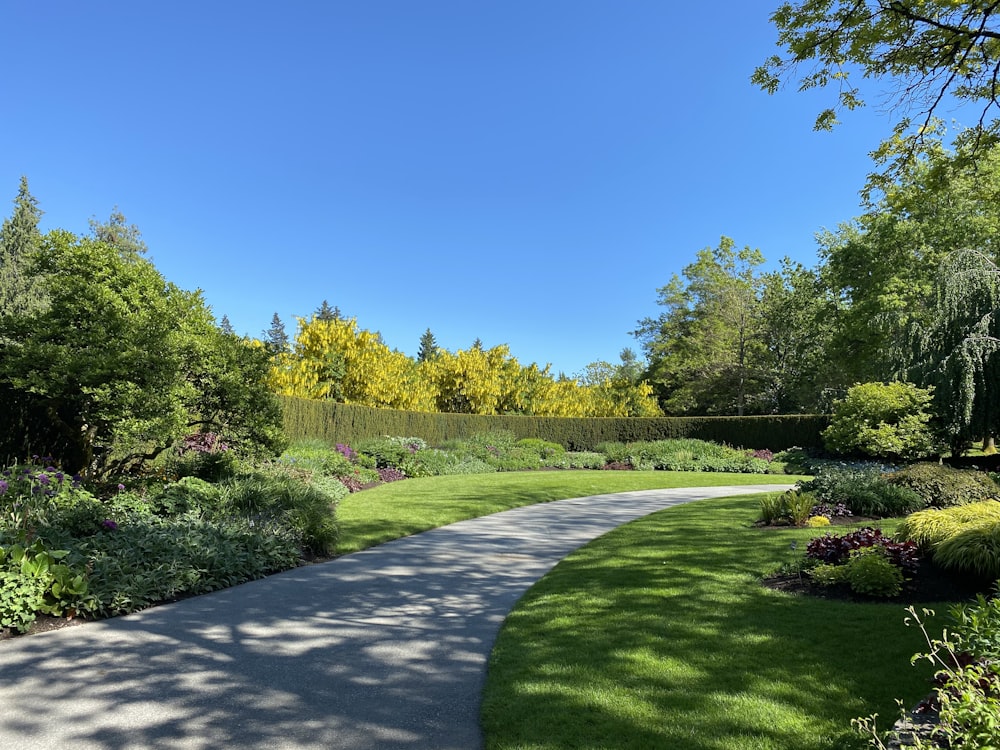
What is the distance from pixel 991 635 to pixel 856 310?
2669cm

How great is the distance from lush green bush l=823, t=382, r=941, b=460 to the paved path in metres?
12.6

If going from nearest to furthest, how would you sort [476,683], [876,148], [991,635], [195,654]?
[991,635] < [476,683] < [195,654] < [876,148]

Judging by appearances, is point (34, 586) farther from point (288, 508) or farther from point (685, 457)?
point (685, 457)

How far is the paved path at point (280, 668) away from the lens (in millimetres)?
2924

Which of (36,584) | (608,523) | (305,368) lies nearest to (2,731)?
(36,584)

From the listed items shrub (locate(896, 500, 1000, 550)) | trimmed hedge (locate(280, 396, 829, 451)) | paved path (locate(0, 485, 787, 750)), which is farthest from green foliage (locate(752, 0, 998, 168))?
trimmed hedge (locate(280, 396, 829, 451))

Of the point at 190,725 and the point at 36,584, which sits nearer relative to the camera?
the point at 190,725

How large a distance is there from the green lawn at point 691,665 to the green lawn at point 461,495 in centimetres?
349

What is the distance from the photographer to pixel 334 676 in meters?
3.60

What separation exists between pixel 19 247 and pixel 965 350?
134 ft

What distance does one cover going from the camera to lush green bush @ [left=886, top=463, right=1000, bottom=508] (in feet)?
27.9

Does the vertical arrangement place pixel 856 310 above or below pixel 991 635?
above

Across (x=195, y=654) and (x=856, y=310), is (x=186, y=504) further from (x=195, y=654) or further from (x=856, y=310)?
(x=856, y=310)

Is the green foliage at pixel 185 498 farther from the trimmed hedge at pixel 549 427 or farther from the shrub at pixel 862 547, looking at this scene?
the trimmed hedge at pixel 549 427
